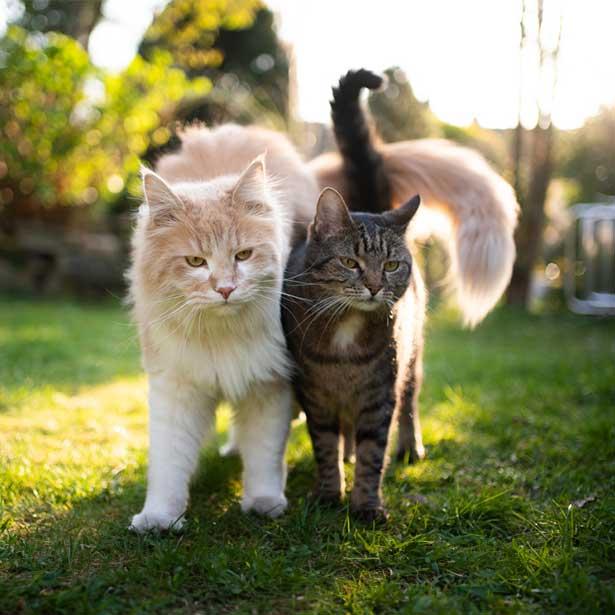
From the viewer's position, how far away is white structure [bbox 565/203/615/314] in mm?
8789

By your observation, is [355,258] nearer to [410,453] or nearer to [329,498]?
[329,498]

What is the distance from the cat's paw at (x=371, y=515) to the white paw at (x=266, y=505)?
29 cm

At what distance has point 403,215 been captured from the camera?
2.60m

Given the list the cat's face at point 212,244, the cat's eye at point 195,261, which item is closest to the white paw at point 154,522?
the cat's face at point 212,244

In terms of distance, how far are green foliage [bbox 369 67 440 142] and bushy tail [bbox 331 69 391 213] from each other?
7009mm

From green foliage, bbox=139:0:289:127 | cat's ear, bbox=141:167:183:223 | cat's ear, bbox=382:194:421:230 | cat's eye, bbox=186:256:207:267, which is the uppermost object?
green foliage, bbox=139:0:289:127

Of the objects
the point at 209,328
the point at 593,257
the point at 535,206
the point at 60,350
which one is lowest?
the point at 60,350

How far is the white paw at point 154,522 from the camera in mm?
2350

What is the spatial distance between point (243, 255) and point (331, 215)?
0.38 metres

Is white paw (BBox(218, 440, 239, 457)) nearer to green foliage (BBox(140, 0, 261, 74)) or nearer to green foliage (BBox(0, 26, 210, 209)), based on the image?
green foliage (BBox(0, 26, 210, 209))

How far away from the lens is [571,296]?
9.56 metres

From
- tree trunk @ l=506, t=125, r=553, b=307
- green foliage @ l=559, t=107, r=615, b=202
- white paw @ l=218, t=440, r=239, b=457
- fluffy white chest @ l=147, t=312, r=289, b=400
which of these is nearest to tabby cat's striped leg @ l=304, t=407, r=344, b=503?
fluffy white chest @ l=147, t=312, r=289, b=400

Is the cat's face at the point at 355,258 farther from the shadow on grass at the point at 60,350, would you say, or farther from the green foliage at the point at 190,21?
the green foliage at the point at 190,21

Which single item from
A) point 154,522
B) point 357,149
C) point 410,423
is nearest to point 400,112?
point 357,149
